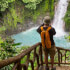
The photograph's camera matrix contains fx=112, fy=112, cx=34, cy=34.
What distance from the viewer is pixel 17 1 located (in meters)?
15.1

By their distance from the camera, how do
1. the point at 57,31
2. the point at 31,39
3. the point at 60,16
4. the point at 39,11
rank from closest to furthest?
the point at 31,39 < the point at 57,31 < the point at 60,16 < the point at 39,11

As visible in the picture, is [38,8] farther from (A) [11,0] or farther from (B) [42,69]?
(B) [42,69]

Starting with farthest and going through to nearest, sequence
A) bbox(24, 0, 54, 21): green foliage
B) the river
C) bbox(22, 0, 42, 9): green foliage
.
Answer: bbox(24, 0, 54, 21): green foliage
bbox(22, 0, 42, 9): green foliage
the river

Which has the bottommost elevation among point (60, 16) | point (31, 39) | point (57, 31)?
point (31, 39)

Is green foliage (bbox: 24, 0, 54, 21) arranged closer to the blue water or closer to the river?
the river

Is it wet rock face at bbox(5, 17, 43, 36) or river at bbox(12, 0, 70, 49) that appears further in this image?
wet rock face at bbox(5, 17, 43, 36)

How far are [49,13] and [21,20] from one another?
4200mm

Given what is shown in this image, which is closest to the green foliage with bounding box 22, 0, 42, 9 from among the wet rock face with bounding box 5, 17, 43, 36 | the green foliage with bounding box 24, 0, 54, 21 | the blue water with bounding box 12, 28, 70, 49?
the green foliage with bounding box 24, 0, 54, 21

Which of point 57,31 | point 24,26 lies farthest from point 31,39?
point 57,31

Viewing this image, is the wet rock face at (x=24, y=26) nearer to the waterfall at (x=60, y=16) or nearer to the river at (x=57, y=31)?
the river at (x=57, y=31)

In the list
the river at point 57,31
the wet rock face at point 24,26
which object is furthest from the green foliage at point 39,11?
the river at point 57,31

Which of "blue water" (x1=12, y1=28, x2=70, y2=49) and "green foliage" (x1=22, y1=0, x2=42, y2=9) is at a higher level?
"green foliage" (x1=22, y1=0, x2=42, y2=9)

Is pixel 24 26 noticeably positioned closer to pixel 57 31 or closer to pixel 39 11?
pixel 39 11

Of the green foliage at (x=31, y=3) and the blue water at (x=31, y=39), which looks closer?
the blue water at (x=31, y=39)
